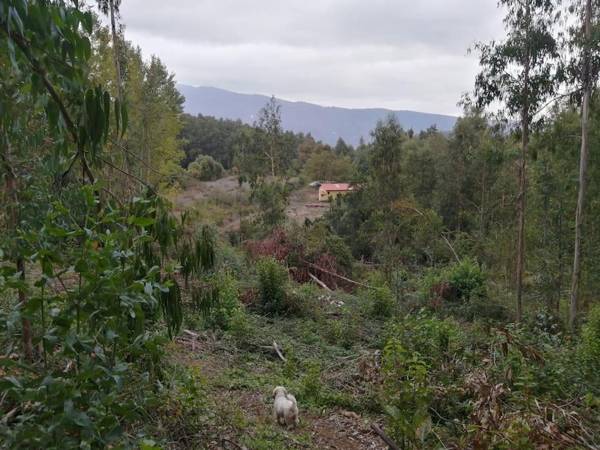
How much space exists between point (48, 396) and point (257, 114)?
24.2 metres

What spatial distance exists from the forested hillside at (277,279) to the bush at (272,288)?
0.04 meters

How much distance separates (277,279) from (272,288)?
24cm

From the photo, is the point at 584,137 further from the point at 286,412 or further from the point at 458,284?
the point at 286,412

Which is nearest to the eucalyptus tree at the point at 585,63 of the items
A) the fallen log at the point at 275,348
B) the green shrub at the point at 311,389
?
the fallen log at the point at 275,348

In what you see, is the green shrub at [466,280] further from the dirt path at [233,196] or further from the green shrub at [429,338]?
the dirt path at [233,196]

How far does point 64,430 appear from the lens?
4.81 ft

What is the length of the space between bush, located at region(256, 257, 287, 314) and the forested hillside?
44mm

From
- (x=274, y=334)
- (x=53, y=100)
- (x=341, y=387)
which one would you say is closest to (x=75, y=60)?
(x=53, y=100)

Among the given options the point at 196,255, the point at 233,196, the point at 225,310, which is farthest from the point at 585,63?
the point at 233,196

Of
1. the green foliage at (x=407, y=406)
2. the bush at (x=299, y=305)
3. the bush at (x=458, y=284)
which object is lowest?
the bush at (x=458, y=284)

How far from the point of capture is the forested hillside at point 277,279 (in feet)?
4.97

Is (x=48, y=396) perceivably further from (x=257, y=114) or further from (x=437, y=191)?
(x=437, y=191)

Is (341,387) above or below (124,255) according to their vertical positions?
below

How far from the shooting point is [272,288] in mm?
10977
